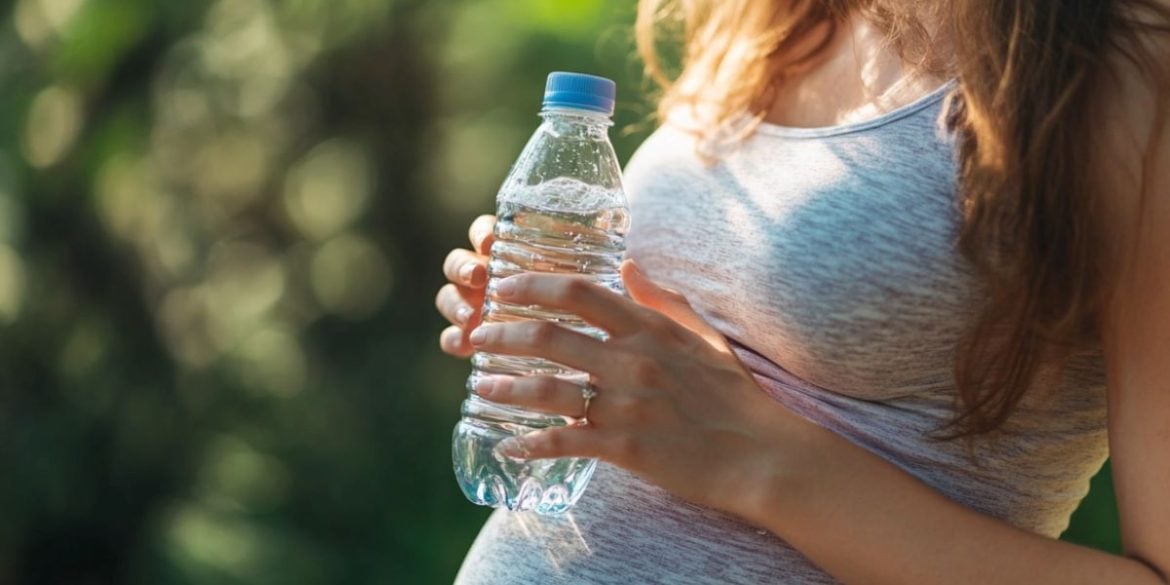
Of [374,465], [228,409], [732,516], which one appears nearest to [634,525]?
[732,516]

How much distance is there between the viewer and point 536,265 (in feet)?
4.75

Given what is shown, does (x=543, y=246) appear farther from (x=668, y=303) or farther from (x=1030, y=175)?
(x=1030, y=175)

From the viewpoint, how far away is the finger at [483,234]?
1.43m

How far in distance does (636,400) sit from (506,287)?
16 centimetres

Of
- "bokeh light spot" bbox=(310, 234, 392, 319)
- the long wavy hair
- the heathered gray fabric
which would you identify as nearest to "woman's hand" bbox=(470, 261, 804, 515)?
the heathered gray fabric

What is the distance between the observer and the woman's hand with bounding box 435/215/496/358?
4.66 feet

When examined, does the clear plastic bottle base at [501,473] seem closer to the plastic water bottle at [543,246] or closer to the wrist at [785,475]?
the plastic water bottle at [543,246]

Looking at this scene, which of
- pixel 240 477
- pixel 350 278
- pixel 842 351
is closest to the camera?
pixel 842 351

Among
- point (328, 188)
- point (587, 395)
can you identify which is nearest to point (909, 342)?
point (587, 395)

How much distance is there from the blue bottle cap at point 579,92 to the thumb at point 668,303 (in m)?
0.16

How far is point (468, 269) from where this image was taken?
1.42 m

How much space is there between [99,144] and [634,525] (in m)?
2.36

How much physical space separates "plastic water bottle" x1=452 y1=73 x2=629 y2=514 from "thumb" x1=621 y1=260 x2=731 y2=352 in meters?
0.12

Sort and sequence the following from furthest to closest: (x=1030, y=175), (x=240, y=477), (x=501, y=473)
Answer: (x=240, y=477), (x=501, y=473), (x=1030, y=175)
